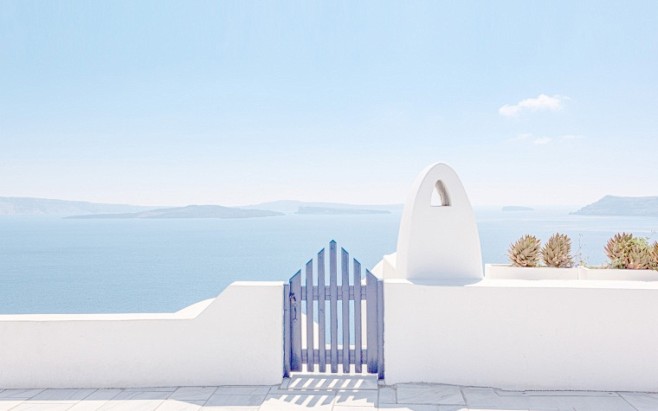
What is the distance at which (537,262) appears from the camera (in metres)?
8.77

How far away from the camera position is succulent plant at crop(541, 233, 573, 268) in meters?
8.73

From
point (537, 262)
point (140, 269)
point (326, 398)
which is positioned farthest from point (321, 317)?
point (140, 269)

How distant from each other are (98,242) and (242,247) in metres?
63.4

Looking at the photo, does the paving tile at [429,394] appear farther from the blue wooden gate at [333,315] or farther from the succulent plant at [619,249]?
the succulent plant at [619,249]

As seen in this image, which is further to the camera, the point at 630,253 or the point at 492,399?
the point at 630,253

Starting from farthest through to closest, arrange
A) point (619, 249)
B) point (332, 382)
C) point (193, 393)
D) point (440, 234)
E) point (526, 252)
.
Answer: point (526, 252) → point (619, 249) → point (440, 234) → point (332, 382) → point (193, 393)

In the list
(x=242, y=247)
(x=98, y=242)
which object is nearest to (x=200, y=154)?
(x=242, y=247)

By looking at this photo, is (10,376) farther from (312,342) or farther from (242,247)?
(242,247)

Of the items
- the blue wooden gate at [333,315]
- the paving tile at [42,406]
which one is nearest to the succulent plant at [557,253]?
the blue wooden gate at [333,315]

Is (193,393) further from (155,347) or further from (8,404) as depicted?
(8,404)

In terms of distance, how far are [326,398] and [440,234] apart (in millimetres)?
2379

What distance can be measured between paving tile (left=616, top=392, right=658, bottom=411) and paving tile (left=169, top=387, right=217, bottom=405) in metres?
4.37

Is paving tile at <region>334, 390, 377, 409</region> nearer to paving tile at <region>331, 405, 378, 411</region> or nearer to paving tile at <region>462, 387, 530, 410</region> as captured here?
paving tile at <region>331, 405, 378, 411</region>

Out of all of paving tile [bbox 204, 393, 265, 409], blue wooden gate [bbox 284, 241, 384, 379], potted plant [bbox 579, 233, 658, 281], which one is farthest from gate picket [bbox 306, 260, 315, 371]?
potted plant [bbox 579, 233, 658, 281]
